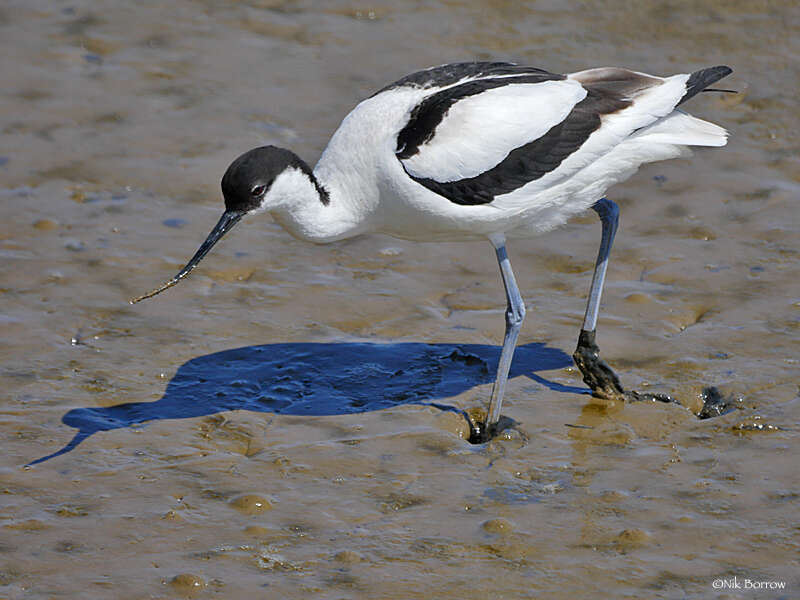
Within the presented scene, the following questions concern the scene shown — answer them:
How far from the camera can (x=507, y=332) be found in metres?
5.05

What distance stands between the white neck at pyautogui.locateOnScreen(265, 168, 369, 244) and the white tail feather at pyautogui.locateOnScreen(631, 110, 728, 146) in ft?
4.14

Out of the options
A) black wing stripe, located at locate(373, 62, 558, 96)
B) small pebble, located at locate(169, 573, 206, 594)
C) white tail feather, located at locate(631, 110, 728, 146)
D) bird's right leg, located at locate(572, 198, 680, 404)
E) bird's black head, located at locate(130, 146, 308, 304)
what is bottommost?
small pebble, located at locate(169, 573, 206, 594)

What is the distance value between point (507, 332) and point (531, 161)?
2.41ft

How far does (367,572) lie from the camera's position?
13.2ft

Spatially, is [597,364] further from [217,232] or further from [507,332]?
[217,232]

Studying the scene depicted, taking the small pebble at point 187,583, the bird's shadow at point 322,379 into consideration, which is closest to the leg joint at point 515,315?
the bird's shadow at point 322,379

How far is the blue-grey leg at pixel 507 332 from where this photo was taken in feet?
16.2

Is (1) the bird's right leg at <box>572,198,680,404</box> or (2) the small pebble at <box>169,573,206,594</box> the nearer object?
(2) the small pebble at <box>169,573,206,594</box>

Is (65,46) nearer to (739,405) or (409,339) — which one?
(409,339)

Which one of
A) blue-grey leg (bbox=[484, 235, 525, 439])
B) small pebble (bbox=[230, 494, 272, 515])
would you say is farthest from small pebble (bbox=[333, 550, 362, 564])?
blue-grey leg (bbox=[484, 235, 525, 439])

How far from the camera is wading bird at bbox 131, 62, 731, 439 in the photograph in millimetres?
4797

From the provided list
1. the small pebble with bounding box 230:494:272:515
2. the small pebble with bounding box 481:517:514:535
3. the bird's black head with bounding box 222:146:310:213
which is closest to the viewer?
the small pebble with bounding box 481:517:514:535

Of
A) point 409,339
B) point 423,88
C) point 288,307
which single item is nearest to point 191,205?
point 288,307

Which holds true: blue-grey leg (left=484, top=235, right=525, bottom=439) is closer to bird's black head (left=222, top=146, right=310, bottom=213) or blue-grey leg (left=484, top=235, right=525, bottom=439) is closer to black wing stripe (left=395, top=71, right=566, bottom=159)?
black wing stripe (left=395, top=71, right=566, bottom=159)
